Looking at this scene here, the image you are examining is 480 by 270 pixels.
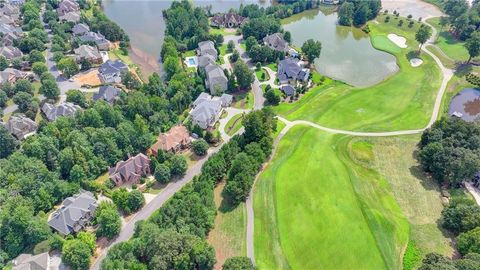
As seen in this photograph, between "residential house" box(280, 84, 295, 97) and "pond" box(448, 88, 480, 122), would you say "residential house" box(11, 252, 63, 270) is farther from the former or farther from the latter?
"pond" box(448, 88, 480, 122)

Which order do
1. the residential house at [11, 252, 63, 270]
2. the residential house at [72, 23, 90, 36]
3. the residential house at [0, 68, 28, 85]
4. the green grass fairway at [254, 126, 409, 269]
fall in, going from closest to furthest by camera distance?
the residential house at [11, 252, 63, 270] → the green grass fairway at [254, 126, 409, 269] → the residential house at [0, 68, 28, 85] → the residential house at [72, 23, 90, 36]

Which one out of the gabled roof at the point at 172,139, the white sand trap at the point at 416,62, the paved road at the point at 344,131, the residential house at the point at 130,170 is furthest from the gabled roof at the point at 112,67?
the white sand trap at the point at 416,62

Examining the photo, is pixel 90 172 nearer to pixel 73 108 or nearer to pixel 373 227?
pixel 73 108

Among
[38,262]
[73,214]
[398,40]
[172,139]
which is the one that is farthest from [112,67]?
[398,40]

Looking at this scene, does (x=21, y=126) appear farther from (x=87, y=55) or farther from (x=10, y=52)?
(x=10, y=52)

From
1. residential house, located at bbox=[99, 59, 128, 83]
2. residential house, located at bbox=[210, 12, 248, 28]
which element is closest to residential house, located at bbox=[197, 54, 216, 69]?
residential house, located at bbox=[99, 59, 128, 83]
